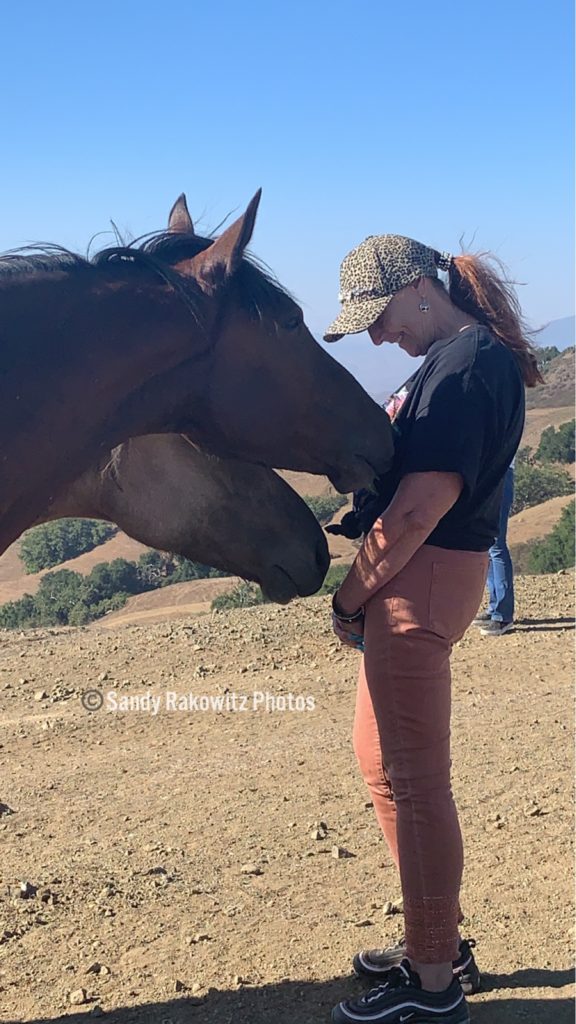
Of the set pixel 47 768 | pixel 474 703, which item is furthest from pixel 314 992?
pixel 474 703

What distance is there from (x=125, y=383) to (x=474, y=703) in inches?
178

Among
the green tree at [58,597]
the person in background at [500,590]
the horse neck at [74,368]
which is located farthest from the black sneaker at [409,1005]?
the green tree at [58,597]

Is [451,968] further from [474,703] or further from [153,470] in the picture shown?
[474,703]

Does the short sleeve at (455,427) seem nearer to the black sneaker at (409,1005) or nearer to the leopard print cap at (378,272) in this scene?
the leopard print cap at (378,272)

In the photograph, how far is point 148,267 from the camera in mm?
2805

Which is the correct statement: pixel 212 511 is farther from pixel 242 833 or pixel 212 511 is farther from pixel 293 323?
pixel 242 833

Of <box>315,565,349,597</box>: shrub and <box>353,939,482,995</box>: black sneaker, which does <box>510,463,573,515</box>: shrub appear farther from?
<box>353,939,482,995</box>: black sneaker

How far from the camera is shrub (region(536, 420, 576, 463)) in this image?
33.4 metres

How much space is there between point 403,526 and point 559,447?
107 feet

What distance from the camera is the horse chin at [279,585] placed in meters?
3.16

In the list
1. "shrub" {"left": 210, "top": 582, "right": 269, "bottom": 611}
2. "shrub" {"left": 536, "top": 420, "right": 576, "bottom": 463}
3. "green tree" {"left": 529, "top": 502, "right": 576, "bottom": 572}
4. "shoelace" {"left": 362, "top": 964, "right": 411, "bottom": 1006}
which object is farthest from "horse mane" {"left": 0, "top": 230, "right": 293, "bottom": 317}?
"shrub" {"left": 536, "top": 420, "right": 576, "bottom": 463}

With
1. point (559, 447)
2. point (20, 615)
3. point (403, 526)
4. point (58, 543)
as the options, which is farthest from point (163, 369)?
point (559, 447)

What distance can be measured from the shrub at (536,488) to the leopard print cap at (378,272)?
23072mm

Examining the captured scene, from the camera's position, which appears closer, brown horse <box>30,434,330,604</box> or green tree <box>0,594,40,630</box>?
brown horse <box>30,434,330,604</box>
